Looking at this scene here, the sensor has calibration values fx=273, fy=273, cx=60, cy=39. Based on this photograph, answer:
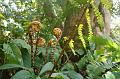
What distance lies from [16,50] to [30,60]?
14 cm

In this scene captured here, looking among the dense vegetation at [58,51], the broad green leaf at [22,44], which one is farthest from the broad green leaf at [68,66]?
the broad green leaf at [22,44]

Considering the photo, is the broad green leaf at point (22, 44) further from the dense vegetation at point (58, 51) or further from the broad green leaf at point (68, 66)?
the broad green leaf at point (68, 66)

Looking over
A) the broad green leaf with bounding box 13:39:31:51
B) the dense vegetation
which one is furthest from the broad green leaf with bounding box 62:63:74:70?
the broad green leaf with bounding box 13:39:31:51

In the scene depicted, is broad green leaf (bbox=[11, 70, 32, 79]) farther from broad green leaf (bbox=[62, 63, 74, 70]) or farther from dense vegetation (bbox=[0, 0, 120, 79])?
broad green leaf (bbox=[62, 63, 74, 70])

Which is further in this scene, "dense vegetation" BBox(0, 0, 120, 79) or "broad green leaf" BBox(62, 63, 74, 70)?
"broad green leaf" BBox(62, 63, 74, 70)

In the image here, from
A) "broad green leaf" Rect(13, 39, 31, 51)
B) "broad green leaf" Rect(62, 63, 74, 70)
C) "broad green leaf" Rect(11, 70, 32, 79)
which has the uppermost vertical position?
"broad green leaf" Rect(13, 39, 31, 51)

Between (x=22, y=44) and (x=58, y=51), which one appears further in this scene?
(x=58, y=51)

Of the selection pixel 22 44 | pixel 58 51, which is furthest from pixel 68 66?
pixel 22 44

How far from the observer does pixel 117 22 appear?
7.91 metres

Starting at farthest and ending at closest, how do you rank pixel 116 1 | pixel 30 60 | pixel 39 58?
1. pixel 116 1
2. pixel 39 58
3. pixel 30 60

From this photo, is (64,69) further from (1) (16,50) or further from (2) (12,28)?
(2) (12,28)

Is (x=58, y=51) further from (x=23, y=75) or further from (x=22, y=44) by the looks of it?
(x=23, y=75)

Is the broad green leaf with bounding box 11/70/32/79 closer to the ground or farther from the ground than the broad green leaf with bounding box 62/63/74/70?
farther from the ground

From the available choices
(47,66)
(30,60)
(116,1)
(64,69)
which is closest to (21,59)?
(30,60)
